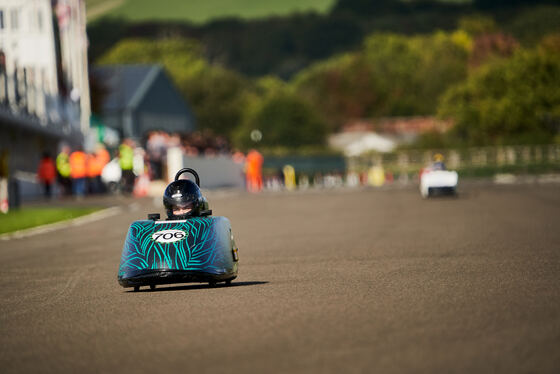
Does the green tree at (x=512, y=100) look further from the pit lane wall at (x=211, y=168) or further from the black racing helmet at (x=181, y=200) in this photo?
the black racing helmet at (x=181, y=200)

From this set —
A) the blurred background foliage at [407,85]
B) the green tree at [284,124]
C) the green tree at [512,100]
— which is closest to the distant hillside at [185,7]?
the blurred background foliage at [407,85]

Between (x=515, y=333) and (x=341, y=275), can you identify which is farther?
(x=341, y=275)

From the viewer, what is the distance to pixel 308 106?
108938 millimetres

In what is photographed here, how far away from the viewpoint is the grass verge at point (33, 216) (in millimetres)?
25000

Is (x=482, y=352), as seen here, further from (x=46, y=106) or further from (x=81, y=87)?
(x=81, y=87)

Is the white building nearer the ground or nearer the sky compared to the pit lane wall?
nearer the sky

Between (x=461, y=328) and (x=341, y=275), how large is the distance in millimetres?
4232

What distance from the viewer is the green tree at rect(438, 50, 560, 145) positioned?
8200 cm

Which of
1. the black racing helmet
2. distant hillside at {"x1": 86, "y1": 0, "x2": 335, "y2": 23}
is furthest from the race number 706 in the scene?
distant hillside at {"x1": 86, "y1": 0, "x2": 335, "y2": 23}

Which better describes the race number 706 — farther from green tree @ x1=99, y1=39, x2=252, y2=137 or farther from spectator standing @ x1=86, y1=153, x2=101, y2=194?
green tree @ x1=99, y1=39, x2=252, y2=137

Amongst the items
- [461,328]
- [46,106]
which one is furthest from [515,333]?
[46,106]

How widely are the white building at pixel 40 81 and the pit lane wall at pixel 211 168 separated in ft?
15.9

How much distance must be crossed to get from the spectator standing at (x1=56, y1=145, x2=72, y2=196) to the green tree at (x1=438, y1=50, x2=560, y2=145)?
1746 inches

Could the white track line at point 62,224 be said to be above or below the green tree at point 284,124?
below
